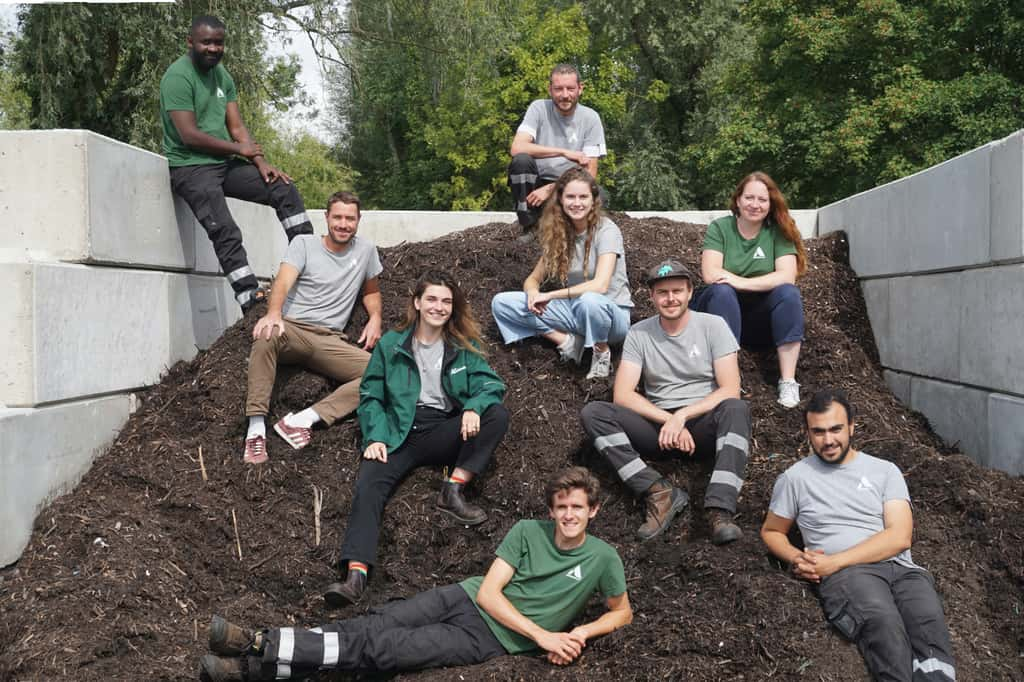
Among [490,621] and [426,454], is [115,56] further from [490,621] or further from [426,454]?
[490,621]

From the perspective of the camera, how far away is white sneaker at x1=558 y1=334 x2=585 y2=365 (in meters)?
5.98

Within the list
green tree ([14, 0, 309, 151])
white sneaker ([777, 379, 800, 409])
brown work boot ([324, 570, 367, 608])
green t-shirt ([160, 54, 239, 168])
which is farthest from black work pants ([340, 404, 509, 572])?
green tree ([14, 0, 309, 151])

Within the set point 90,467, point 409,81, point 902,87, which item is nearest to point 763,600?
point 90,467

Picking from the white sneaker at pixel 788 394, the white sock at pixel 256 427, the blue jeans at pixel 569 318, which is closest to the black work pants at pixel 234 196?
the white sock at pixel 256 427

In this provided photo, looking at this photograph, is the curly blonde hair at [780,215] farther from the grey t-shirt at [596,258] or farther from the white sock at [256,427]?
the white sock at [256,427]

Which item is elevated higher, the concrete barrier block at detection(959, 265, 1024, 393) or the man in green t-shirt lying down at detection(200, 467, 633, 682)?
the concrete barrier block at detection(959, 265, 1024, 393)

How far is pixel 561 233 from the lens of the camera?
19.7 feet

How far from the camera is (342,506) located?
521 cm

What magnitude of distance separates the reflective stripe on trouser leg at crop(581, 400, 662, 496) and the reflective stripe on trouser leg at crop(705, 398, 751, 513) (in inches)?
13.2

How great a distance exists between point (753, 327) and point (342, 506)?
2745 millimetres

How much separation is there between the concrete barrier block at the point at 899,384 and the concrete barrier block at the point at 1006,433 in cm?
118

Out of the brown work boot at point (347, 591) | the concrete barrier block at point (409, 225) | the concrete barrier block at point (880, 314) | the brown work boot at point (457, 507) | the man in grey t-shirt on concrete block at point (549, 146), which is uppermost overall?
the man in grey t-shirt on concrete block at point (549, 146)

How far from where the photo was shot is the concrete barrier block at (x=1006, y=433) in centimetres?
488

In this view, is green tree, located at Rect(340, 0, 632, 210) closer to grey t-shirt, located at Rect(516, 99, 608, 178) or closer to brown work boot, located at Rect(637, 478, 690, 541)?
grey t-shirt, located at Rect(516, 99, 608, 178)
